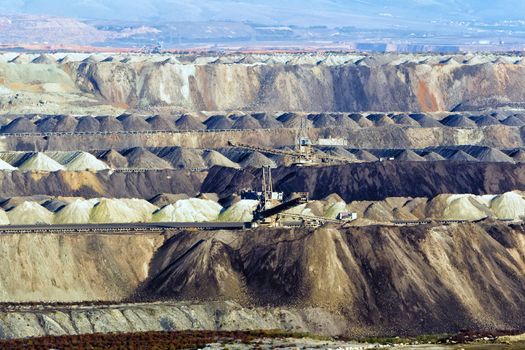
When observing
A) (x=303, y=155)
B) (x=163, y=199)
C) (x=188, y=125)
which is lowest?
(x=188, y=125)

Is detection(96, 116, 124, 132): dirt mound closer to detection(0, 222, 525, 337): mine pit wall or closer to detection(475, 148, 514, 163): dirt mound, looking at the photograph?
detection(475, 148, 514, 163): dirt mound

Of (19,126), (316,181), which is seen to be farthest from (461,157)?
(19,126)

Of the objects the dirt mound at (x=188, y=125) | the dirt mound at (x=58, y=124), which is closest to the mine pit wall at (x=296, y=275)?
the dirt mound at (x=58, y=124)

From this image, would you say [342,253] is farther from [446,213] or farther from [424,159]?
[424,159]

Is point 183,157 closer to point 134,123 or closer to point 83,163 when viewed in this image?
point 83,163

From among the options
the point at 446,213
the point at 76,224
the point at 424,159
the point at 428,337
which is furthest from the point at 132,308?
the point at 424,159

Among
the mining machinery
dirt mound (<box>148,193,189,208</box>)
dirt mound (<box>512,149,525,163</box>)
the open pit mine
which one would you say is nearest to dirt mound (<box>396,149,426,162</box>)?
the mining machinery
